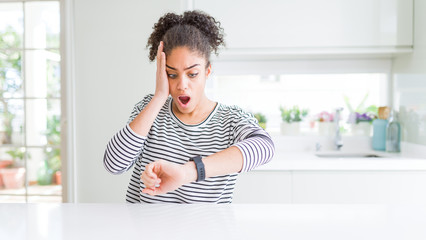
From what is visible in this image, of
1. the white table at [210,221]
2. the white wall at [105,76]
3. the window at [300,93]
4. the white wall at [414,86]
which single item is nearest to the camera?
the white table at [210,221]

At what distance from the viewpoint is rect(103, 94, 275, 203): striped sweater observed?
109 cm

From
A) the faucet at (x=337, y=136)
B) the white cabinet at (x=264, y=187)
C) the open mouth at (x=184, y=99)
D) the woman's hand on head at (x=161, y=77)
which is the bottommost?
the white cabinet at (x=264, y=187)

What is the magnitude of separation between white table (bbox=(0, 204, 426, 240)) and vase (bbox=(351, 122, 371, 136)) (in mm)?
1828

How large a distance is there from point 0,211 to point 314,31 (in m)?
2.02

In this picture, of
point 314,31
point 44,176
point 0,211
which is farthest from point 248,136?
point 44,176

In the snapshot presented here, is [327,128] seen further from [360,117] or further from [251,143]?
[251,143]

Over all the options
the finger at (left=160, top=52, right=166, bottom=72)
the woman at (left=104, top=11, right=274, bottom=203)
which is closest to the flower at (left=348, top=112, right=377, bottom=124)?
the woman at (left=104, top=11, right=274, bottom=203)

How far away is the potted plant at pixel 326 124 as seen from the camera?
2.80 meters

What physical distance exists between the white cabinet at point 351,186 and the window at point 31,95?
174cm

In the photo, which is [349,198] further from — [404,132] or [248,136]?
[248,136]

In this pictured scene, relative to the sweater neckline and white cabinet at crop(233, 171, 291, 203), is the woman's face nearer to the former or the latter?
the sweater neckline

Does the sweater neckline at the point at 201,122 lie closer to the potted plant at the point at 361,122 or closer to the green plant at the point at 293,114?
the green plant at the point at 293,114

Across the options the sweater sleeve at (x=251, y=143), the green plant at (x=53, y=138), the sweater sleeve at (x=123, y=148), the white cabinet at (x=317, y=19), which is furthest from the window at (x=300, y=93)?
the sweater sleeve at (x=123, y=148)

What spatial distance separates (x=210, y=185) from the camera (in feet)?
3.78
